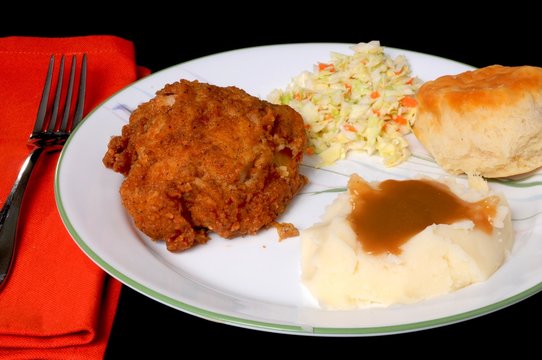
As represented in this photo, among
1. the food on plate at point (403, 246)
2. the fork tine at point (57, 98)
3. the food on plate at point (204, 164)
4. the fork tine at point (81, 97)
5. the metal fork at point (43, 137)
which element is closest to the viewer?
the food on plate at point (403, 246)

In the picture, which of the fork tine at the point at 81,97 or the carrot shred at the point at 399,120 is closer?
the carrot shred at the point at 399,120

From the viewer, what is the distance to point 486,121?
494 cm

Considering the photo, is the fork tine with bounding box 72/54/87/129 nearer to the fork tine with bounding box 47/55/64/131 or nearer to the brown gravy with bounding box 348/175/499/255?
the fork tine with bounding box 47/55/64/131

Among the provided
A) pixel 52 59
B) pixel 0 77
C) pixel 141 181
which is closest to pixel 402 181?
pixel 141 181

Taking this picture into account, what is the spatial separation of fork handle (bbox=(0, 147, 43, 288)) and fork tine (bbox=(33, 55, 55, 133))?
1.26 ft

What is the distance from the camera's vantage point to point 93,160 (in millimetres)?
5285

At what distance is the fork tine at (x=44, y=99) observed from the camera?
5922 mm

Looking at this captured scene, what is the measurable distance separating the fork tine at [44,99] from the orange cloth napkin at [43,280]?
0.22m

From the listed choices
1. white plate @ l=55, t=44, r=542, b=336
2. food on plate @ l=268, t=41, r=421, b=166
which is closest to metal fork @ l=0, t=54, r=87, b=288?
white plate @ l=55, t=44, r=542, b=336

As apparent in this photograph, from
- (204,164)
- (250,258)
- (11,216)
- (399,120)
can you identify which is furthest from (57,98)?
(399,120)

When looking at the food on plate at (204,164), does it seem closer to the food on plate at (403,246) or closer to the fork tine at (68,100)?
the food on plate at (403,246)

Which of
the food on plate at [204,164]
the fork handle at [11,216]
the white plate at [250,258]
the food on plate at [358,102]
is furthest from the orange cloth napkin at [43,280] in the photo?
the food on plate at [358,102]

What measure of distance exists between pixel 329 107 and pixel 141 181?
2.04 metres

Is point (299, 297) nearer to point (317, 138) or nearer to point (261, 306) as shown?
point (261, 306)
